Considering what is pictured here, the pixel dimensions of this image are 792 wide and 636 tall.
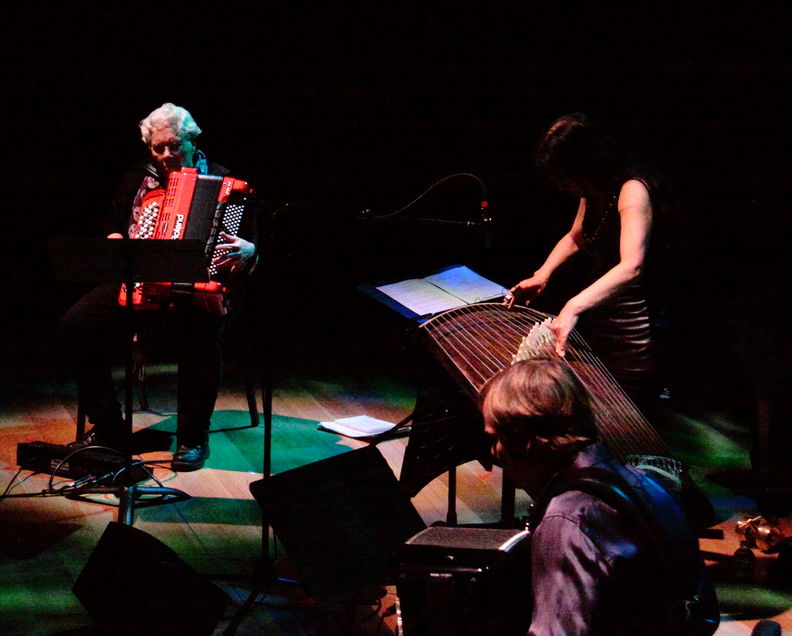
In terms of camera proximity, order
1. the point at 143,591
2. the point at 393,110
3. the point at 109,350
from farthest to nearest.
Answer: the point at 393,110
the point at 109,350
the point at 143,591

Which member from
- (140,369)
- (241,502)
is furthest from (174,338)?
(241,502)

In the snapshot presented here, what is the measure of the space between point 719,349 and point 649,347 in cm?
134

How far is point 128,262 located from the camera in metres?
3.26

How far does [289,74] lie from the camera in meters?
5.89

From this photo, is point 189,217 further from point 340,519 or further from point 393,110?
point 393,110

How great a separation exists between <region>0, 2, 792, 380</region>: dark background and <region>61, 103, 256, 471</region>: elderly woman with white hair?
79 centimetres

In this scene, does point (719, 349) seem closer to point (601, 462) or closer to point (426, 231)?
point (426, 231)

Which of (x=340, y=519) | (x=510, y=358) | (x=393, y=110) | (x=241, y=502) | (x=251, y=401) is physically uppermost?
(x=393, y=110)

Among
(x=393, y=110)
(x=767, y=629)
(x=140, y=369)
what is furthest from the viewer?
(x=393, y=110)

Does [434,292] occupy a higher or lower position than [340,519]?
higher

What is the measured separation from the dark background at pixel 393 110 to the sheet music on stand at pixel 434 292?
1.55 m

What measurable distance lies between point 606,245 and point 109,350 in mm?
2483

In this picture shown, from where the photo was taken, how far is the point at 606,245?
10.7 ft

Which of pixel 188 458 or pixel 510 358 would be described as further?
pixel 188 458
